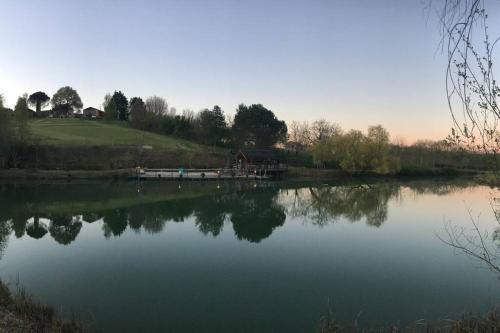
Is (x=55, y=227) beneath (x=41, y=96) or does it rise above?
beneath

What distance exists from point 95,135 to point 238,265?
194ft

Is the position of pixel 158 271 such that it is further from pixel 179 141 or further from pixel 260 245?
pixel 179 141

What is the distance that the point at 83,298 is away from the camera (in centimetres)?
925

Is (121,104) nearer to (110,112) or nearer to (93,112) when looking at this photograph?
(93,112)

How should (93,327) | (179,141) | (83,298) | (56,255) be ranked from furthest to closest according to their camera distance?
1. (179,141)
2. (56,255)
3. (83,298)
4. (93,327)

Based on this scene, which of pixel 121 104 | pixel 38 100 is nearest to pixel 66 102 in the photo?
pixel 38 100

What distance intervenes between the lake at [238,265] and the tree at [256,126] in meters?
42.2

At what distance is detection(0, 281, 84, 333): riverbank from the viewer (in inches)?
261

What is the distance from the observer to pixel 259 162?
179 ft

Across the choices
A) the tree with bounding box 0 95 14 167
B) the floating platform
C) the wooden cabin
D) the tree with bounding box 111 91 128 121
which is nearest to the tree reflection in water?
the floating platform

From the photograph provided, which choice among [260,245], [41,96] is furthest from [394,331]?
[41,96]

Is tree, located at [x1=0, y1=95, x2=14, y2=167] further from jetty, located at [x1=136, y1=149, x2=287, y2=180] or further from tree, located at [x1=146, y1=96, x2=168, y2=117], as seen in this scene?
tree, located at [x1=146, y1=96, x2=168, y2=117]

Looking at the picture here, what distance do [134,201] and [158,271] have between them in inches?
685

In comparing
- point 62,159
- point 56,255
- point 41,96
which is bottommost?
point 56,255
